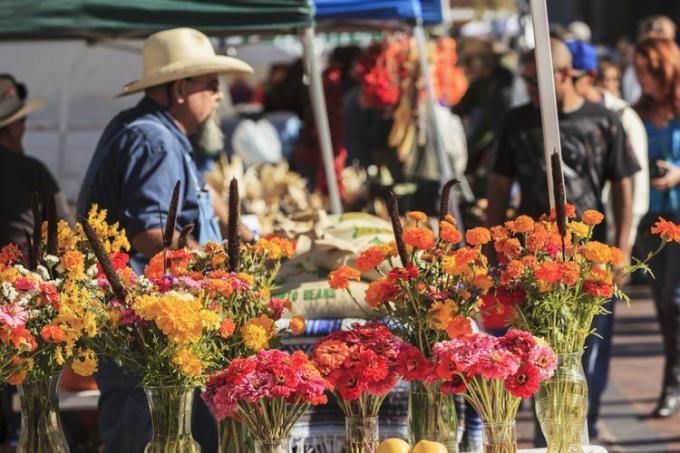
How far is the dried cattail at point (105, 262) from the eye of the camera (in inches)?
125

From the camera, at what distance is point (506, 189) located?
19.6ft

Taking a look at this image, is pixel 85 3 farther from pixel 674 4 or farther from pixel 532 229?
pixel 674 4

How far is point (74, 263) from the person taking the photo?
3.30m

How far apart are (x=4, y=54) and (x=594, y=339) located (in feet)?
16.1

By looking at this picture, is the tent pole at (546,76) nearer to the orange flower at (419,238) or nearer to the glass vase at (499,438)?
the orange flower at (419,238)

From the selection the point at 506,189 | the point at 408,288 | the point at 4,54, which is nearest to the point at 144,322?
the point at 408,288

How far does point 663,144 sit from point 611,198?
4.63 ft

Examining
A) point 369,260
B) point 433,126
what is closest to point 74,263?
point 369,260

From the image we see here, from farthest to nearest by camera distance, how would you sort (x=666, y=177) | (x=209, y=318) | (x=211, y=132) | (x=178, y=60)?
1. (x=666, y=177)
2. (x=211, y=132)
3. (x=178, y=60)
4. (x=209, y=318)

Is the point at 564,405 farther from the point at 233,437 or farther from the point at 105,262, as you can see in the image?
the point at 105,262

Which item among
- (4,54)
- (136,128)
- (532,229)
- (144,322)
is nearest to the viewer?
(144,322)

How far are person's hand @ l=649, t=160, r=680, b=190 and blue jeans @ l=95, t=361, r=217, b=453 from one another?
3.46 m

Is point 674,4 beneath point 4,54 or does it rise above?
above

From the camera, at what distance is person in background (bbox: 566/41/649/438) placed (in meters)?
5.85
